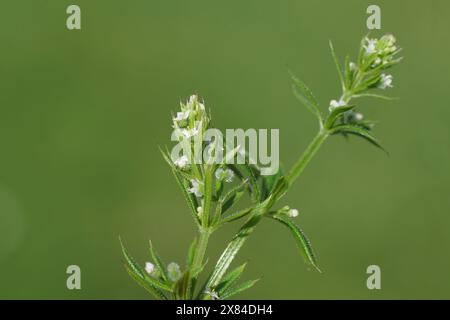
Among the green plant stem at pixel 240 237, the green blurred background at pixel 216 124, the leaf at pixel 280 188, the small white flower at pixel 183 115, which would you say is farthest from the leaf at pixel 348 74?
the green blurred background at pixel 216 124

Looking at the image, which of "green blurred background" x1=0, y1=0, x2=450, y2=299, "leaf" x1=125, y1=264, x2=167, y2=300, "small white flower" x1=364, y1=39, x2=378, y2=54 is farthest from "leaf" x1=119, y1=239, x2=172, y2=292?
"green blurred background" x1=0, y1=0, x2=450, y2=299

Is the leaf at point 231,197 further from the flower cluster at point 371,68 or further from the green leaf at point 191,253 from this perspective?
the flower cluster at point 371,68

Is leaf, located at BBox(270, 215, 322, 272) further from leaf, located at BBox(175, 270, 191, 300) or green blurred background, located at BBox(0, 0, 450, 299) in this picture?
green blurred background, located at BBox(0, 0, 450, 299)

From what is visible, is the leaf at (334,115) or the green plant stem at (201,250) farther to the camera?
the leaf at (334,115)

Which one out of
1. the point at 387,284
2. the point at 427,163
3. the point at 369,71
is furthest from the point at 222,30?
the point at 369,71

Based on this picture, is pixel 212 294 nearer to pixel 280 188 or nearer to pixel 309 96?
pixel 280 188

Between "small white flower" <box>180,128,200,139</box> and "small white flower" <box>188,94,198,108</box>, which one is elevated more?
"small white flower" <box>188,94,198,108</box>

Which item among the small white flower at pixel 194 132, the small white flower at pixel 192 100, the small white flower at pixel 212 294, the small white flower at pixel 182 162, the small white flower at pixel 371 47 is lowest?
the small white flower at pixel 212 294

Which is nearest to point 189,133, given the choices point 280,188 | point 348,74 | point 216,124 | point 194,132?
point 194,132
